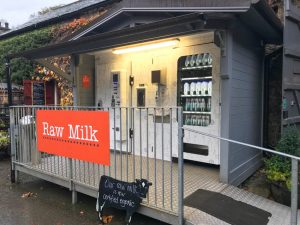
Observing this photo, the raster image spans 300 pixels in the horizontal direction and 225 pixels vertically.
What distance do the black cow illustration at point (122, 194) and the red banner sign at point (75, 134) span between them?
30 centimetres

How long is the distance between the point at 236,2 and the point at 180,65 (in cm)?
183

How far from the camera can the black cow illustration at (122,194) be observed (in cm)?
365

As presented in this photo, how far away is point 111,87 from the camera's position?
263 inches

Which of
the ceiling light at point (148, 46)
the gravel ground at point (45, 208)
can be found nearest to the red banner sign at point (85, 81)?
the ceiling light at point (148, 46)

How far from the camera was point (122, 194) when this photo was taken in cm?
380

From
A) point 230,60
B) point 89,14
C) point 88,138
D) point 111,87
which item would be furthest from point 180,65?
point 89,14

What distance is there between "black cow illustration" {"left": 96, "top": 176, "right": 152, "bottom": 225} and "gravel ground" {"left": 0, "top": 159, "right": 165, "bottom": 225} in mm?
298

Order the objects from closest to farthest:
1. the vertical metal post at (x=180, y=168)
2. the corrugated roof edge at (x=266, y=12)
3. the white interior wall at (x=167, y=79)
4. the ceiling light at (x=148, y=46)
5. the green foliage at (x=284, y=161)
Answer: the vertical metal post at (x=180, y=168), the corrugated roof edge at (x=266, y=12), the green foliage at (x=284, y=161), the white interior wall at (x=167, y=79), the ceiling light at (x=148, y=46)

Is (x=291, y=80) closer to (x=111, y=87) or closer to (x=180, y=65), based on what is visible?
(x=180, y=65)

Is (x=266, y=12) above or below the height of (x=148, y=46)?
above

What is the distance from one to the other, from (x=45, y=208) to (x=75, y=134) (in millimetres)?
1307

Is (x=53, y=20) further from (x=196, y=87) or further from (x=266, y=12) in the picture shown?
(x=266, y=12)

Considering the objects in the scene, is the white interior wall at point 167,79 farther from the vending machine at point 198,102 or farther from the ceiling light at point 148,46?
the ceiling light at point 148,46

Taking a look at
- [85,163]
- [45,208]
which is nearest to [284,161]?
[85,163]
